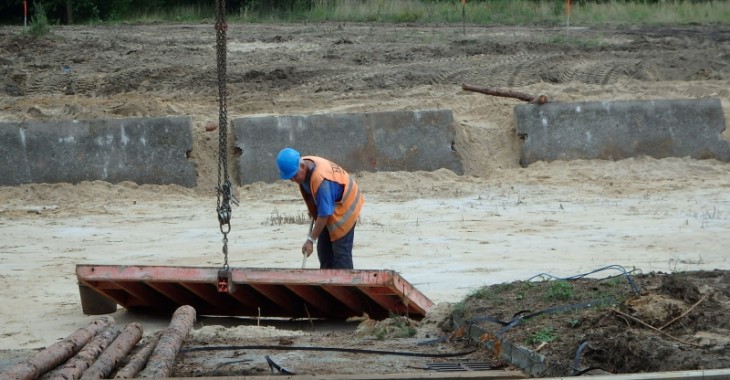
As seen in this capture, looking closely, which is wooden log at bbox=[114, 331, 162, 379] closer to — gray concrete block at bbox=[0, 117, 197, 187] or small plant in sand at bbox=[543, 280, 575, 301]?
small plant in sand at bbox=[543, 280, 575, 301]

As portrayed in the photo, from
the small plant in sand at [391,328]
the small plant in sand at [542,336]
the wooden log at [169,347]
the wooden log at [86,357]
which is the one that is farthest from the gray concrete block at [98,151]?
the small plant in sand at [542,336]

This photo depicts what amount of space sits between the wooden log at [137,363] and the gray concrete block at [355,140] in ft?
29.1

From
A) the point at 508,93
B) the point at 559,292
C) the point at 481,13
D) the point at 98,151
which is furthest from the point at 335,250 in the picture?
the point at 481,13

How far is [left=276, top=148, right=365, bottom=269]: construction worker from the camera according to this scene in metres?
10.2

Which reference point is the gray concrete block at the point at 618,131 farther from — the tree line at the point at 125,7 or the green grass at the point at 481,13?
the tree line at the point at 125,7

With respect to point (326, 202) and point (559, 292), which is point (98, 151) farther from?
point (559, 292)

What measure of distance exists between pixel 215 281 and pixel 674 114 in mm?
10851

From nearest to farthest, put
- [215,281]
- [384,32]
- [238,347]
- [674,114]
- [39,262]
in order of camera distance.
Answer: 1. [238,347]
2. [215,281]
3. [39,262]
4. [674,114]
5. [384,32]

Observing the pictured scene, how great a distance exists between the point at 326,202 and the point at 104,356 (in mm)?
2978

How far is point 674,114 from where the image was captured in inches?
730

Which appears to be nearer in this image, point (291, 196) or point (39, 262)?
point (39, 262)

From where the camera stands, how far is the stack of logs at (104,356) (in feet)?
24.0

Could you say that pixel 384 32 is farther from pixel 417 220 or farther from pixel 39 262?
pixel 39 262

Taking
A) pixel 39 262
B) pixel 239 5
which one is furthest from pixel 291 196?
pixel 239 5
